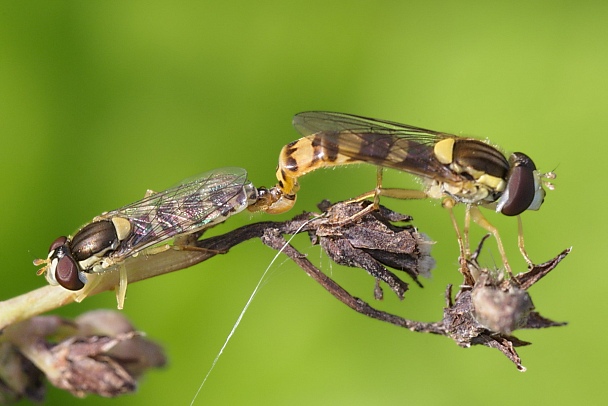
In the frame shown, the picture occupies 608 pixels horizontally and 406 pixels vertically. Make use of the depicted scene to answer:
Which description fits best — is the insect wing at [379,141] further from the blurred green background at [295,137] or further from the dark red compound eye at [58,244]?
the dark red compound eye at [58,244]

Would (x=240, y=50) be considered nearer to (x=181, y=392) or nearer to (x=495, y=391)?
(x=181, y=392)

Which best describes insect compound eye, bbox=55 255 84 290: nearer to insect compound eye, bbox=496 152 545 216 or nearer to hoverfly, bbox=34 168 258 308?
hoverfly, bbox=34 168 258 308

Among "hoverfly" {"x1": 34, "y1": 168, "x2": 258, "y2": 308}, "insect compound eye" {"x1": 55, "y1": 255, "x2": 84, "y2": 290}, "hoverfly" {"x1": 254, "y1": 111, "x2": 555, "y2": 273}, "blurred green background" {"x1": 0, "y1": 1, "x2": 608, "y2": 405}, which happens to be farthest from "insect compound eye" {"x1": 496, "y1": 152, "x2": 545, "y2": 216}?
"insect compound eye" {"x1": 55, "y1": 255, "x2": 84, "y2": 290}

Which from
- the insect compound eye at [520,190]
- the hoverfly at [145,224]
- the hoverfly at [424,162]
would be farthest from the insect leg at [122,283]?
the insect compound eye at [520,190]

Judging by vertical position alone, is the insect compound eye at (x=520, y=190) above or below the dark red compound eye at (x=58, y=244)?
above

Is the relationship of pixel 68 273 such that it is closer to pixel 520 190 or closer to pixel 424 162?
pixel 424 162

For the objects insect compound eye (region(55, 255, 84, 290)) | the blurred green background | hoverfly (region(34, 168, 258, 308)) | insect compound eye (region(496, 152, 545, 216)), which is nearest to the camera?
insect compound eye (region(55, 255, 84, 290))

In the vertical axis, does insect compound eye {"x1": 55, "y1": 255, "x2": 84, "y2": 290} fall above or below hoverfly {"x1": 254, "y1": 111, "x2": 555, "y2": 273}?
below

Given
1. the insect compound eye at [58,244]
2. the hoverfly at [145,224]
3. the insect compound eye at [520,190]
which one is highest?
the insect compound eye at [520,190]
